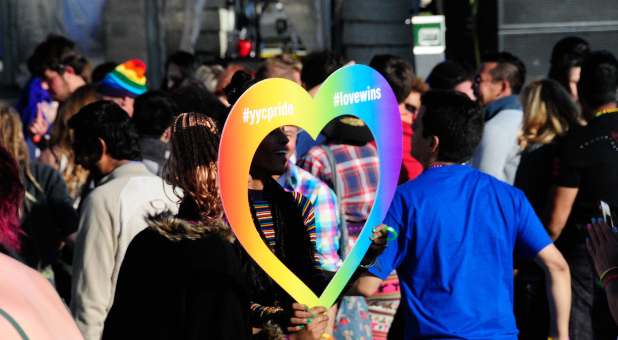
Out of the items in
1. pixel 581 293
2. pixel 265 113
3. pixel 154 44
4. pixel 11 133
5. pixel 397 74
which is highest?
pixel 265 113

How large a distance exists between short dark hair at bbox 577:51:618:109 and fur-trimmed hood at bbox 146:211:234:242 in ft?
10.2

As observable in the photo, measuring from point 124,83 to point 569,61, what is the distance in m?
3.62

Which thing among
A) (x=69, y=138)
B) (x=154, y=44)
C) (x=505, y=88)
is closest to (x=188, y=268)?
(x=69, y=138)

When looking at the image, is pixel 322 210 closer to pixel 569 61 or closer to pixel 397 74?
pixel 397 74

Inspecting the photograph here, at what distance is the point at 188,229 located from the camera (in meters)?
3.53

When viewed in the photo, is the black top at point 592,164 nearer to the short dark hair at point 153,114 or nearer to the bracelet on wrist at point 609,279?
the short dark hair at point 153,114

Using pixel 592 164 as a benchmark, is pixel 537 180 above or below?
below

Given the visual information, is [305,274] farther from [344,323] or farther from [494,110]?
[494,110]

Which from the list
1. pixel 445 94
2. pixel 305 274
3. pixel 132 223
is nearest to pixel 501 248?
pixel 445 94

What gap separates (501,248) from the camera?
4.30 meters

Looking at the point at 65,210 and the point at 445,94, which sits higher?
the point at 445,94

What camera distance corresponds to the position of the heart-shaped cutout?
3.13 metres

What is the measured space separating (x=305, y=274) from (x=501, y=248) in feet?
3.48

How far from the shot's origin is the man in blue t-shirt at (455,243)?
13.7 feet
